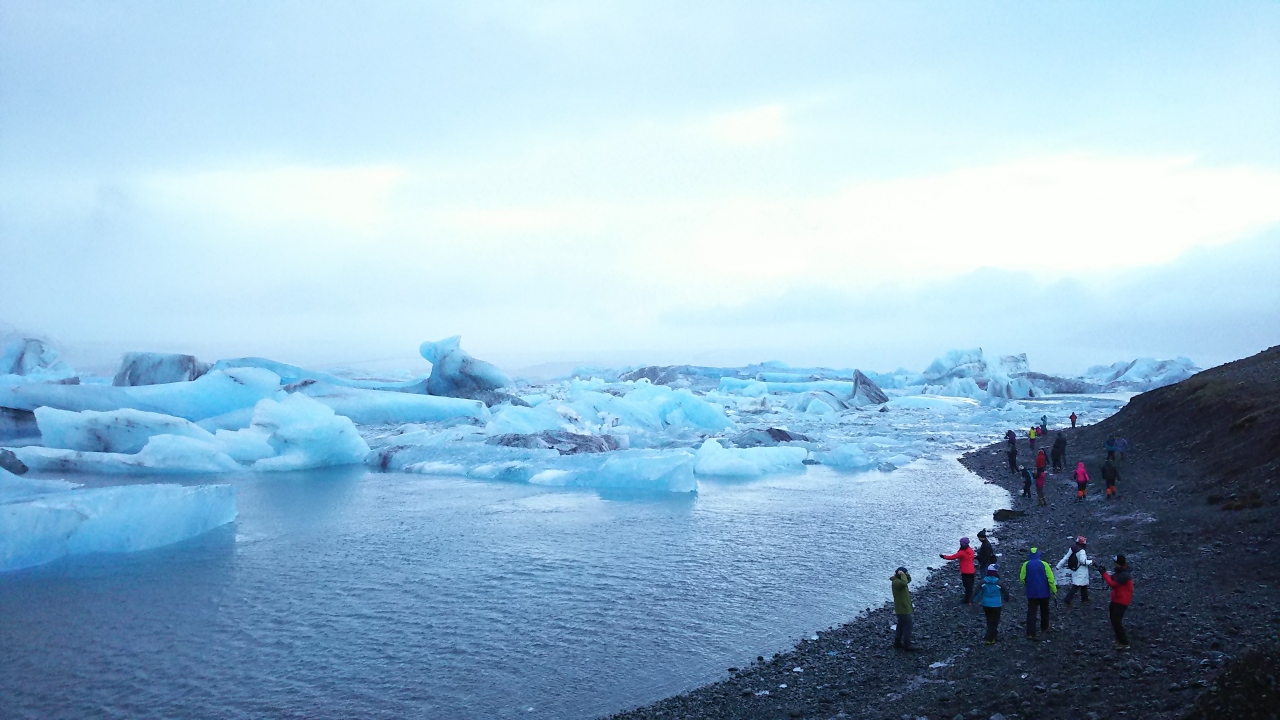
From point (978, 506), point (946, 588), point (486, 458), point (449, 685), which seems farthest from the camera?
point (486, 458)

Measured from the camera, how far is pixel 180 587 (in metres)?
11.7

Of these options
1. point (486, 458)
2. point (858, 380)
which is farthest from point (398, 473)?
point (858, 380)

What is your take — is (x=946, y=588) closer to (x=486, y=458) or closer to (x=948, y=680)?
(x=948, y=680)

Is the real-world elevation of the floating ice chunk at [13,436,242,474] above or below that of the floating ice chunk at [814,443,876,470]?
above

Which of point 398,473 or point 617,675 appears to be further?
point 398,473

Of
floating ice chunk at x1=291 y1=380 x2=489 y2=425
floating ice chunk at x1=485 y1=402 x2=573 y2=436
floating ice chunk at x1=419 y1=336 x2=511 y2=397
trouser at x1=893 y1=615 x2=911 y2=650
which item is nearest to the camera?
trouser at x1=893 y1=615 x2=911 y2=650

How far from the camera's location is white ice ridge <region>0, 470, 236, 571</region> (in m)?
12.7

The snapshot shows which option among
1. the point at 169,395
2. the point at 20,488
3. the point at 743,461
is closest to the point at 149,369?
the point at 169,395

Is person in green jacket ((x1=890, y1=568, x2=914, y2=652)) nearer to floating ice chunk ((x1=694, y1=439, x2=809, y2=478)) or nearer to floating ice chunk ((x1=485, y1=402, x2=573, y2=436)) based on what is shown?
floating ice chunk ((x1=694, y1=439, x2=809, y2=478))

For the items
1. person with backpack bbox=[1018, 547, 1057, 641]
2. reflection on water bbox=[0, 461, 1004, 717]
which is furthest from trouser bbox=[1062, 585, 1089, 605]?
reflection on water bbox=[0, 461, 1004, 717]

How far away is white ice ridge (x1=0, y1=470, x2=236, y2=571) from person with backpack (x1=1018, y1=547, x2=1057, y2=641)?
14.1 meters

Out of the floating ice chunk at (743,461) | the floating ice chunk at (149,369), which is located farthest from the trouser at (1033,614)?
the floating ice chunk at (149,369)

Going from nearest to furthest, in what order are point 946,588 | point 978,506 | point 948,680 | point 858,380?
point 948,680 → point 946,588 → point 978,506 → point 858,380

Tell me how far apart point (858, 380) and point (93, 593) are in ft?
150
